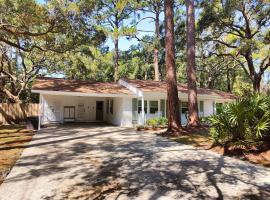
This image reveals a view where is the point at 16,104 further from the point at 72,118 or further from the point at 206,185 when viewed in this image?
the point at 206,185

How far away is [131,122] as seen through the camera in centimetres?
2289

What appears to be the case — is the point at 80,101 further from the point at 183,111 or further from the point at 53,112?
the point at 183,111

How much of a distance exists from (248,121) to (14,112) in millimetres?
20632

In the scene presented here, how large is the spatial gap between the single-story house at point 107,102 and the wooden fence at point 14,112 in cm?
273

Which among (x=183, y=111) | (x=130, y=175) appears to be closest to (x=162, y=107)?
(x=183, y=111)

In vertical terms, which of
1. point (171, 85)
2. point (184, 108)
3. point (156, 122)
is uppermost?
point (171, 85)

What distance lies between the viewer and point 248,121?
1096cm

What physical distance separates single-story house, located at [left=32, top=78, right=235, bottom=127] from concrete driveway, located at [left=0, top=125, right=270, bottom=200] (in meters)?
10.4

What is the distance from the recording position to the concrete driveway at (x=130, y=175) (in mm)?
6285

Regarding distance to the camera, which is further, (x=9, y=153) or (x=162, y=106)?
(x=162, y=106)

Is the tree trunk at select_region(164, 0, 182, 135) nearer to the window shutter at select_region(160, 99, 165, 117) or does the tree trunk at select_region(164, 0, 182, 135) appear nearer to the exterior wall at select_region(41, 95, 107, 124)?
the window shutter at select_region(160, 99, 165, 117)

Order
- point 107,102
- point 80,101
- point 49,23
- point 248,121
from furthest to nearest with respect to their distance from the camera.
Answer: point 107,102 < point 80,101 < point 49,23 < point 248,121

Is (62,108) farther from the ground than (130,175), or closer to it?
farther from the ground

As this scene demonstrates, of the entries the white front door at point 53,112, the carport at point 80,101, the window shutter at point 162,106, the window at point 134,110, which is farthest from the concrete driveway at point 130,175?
the white front door at point 53,112
